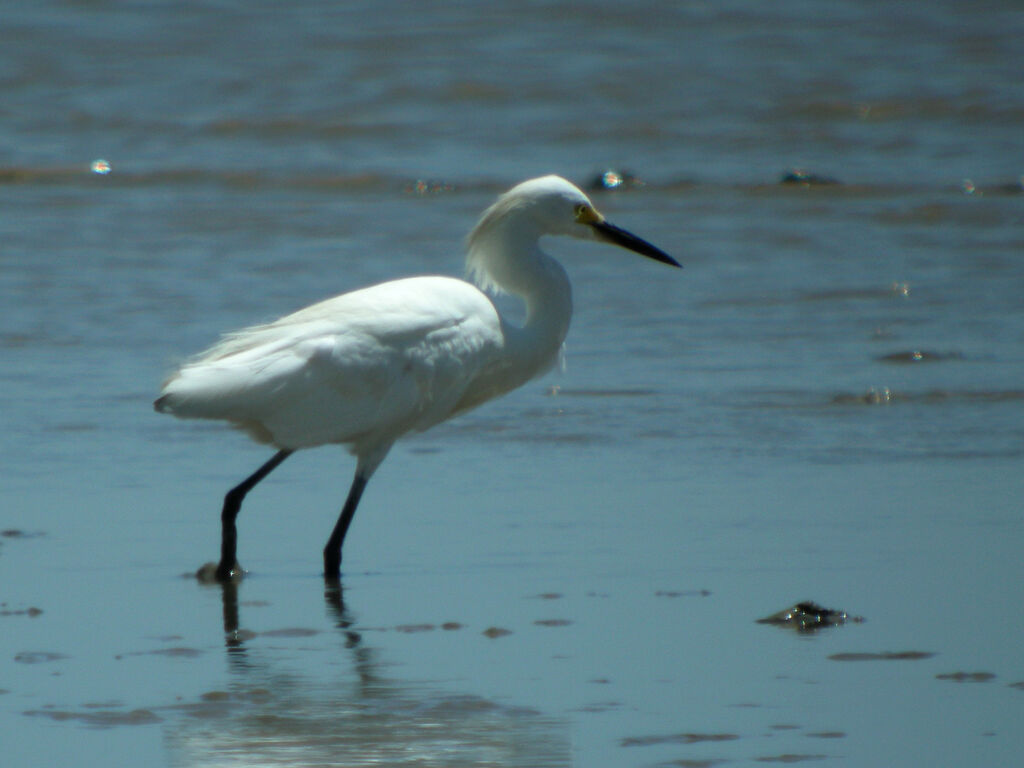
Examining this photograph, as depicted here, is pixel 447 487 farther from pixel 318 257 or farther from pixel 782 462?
pixel 318 257

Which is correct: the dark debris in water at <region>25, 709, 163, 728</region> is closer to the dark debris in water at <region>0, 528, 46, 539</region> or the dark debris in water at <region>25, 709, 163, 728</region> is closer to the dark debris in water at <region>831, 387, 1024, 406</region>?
the dark debris in water at <region>0, 528, 46, 539</region>

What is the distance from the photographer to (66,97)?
19.2 metres

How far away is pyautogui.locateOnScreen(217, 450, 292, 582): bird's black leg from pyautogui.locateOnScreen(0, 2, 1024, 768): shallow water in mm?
109

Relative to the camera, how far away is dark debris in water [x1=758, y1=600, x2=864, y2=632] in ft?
14.5

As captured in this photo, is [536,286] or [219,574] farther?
[536,286]

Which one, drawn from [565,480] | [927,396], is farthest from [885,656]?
[927,396]

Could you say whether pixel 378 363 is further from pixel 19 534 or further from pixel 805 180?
pixel 805 180

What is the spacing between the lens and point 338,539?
5164 mm

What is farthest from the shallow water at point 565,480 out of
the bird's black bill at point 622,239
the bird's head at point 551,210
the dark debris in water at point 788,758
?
the bird's head at point 551,210

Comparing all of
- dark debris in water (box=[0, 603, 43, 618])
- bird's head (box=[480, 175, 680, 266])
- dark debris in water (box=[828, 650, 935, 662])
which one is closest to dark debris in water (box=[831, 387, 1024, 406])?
bird's head (box=[480, 175, 680, 266])

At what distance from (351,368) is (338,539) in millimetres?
529

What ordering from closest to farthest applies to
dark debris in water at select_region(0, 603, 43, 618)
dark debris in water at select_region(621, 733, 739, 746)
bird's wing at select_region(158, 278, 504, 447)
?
dark debris in water at select_region(621, 733, 739, 746) < dark debris in water at select_region(0, 603, 43, 618) < bird's wing at select_region(158, 278, 504, 447)

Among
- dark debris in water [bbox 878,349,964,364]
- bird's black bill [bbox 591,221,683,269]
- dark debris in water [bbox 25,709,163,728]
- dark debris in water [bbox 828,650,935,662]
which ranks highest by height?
bird's black bill [bbox 591,221,683,269]

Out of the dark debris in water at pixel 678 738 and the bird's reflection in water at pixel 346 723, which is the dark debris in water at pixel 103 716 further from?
the dark debris in water at pixel 678 738
